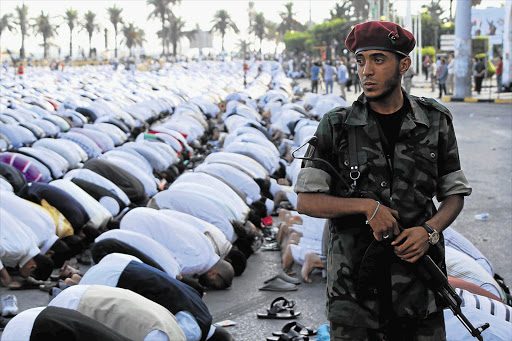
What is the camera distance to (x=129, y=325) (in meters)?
4.22

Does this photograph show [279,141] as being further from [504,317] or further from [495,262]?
[504,317]

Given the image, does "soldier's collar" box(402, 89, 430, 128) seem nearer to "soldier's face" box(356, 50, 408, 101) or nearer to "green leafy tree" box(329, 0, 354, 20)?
"soldier's face" box(356, 50, 408, 101)

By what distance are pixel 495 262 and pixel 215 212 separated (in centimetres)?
309

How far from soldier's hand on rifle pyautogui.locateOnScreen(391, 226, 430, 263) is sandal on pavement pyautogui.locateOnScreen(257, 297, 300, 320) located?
3.89 m

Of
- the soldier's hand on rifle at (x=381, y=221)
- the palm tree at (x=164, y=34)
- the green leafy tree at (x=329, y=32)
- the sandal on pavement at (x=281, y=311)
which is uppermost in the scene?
the palm tree at (x=164, y=34)

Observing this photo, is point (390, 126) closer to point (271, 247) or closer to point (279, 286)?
point (279, 286)

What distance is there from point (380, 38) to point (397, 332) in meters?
1.04

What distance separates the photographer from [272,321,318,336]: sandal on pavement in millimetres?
5605

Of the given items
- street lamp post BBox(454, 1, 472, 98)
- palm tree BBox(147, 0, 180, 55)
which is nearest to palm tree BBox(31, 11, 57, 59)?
palm tree BBox(147, 0, 180, 55)

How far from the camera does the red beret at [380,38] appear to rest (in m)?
2.51

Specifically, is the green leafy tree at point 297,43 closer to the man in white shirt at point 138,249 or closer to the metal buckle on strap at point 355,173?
the man in white shirt at point 138,249

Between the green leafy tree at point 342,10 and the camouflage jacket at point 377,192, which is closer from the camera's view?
the camouflage jacket at point 377,192

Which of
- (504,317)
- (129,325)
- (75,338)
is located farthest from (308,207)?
(504,317)

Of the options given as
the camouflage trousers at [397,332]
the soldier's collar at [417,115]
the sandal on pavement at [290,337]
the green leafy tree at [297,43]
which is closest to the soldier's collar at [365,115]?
the soldier's collar at [417,115]
